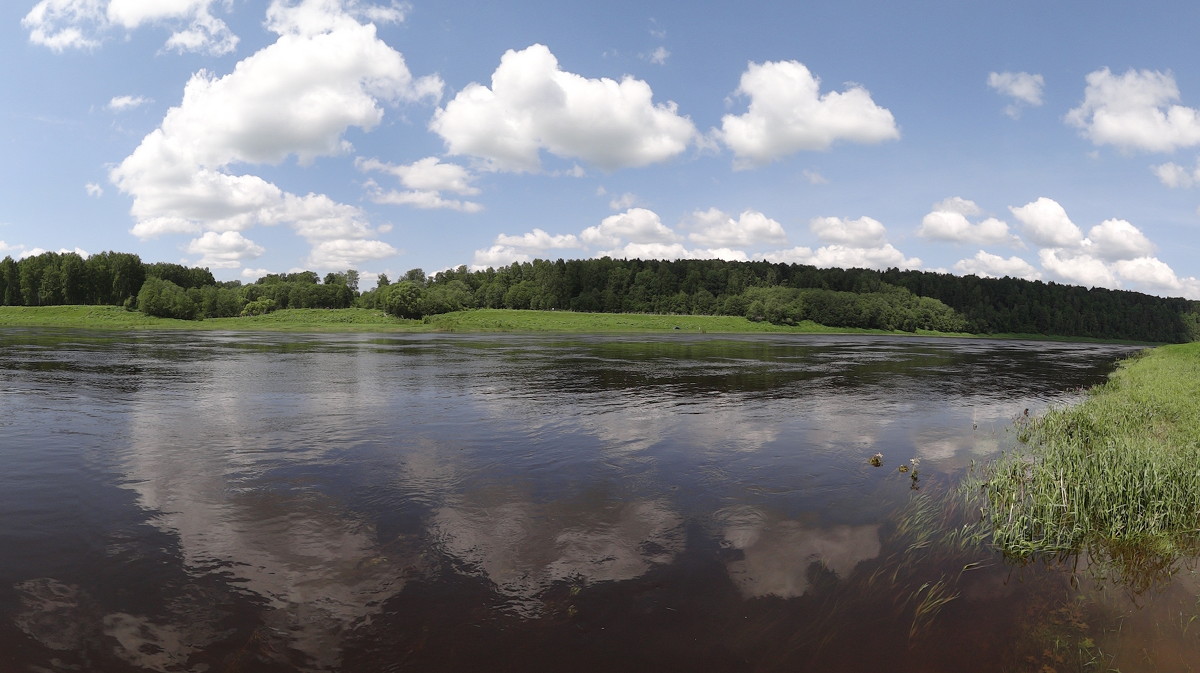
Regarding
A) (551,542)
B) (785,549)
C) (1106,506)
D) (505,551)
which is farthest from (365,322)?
(1106,506)

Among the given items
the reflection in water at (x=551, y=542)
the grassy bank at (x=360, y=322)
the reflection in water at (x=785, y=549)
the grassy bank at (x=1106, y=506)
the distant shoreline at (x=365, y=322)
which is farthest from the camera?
the grassy bank at (x=360, y=322)

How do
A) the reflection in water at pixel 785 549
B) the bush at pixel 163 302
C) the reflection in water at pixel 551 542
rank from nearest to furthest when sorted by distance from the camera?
the reflection in water at pixel 551 542 → the reflection in water at pixel 785 549 → the bush at pixel 163 302

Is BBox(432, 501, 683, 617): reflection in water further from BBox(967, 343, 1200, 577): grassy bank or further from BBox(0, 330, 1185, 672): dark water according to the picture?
BBox(967, 343, 1200, 577): grassy bank

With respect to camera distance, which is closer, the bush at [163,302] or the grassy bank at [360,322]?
the grassy bank at [360,322]

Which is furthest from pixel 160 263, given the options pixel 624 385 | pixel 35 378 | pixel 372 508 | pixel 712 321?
pixel 372 508

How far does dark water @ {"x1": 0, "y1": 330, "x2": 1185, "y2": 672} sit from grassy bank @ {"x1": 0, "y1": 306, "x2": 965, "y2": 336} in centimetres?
11654

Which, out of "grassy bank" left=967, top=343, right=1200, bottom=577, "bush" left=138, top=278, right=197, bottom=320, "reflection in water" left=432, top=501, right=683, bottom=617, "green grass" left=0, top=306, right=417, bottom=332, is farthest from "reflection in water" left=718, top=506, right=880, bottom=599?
"bush" left=138, top=278, right=197, bottom=320

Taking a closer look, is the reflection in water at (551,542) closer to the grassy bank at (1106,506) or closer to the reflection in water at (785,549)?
the reflection in water at (785,549)

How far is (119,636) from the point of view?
915 centimetres

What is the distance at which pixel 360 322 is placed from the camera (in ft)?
495

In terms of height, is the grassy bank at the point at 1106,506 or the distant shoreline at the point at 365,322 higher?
the distant shoreline at the point at 365,322

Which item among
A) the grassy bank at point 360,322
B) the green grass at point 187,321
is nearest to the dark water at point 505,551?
the grassy bank at point 360,322

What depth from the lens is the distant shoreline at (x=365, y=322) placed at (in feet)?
446

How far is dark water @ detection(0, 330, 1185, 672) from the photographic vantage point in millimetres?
9195
